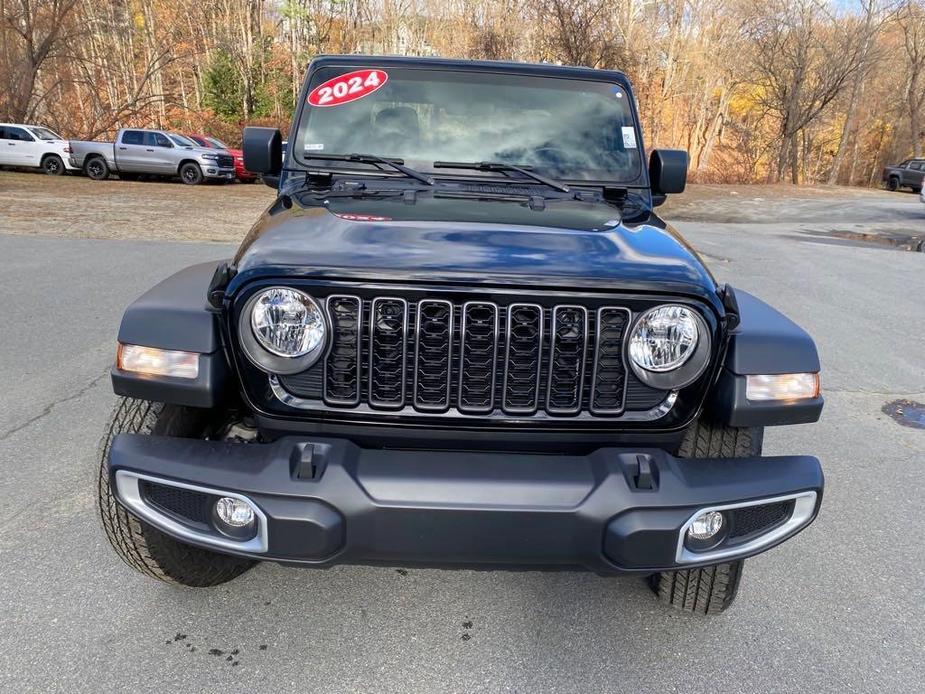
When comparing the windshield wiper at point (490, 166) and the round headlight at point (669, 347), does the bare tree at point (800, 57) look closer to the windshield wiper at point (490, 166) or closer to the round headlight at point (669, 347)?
the windshield wiper at point (490, 166)

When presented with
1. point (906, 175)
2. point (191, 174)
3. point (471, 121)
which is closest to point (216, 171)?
Result: point (191, 174)

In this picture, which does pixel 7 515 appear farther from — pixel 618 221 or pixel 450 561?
pixel 618 221

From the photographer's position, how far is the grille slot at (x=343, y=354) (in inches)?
79.2

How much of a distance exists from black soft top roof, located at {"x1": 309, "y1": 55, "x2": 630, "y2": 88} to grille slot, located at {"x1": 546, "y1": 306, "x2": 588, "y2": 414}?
1.83m

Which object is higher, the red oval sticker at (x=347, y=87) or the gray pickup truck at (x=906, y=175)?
the red oval sticker at (x=347, y=87)

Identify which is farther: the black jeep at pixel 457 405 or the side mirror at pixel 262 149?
the side mirror at pixel 262 149

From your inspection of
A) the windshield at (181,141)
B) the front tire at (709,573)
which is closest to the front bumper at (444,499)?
the front tire at (709,573)

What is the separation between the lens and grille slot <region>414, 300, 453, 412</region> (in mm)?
2014

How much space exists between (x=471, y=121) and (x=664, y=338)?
1.67 meters

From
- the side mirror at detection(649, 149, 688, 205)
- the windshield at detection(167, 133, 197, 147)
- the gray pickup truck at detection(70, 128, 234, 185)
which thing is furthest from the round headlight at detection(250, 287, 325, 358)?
the windshield at detection(167, 133, 197, 147)

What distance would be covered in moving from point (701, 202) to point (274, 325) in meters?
21.8

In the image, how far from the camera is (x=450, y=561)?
195 cm

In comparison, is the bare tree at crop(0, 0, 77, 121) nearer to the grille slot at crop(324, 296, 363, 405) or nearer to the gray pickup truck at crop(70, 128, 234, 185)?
the gray pickup truck at crop(70, 128, 234, 185)

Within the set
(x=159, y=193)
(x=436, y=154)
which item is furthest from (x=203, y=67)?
(x=436, y=154)
